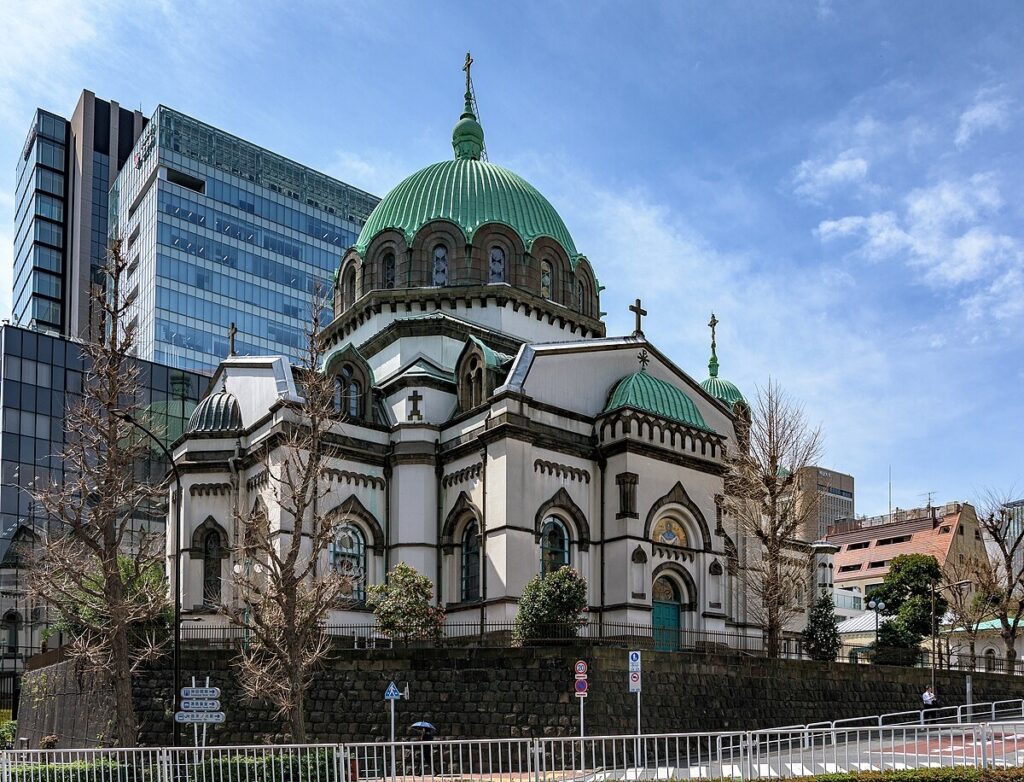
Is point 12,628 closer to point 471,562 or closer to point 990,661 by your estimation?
point 471,562

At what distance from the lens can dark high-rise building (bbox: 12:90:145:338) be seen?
108m

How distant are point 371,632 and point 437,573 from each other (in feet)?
11.1

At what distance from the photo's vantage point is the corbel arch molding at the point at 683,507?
39.0 meters

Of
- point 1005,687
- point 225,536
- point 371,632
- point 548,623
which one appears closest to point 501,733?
point 548,623

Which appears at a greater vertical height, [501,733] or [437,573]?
[437,573]

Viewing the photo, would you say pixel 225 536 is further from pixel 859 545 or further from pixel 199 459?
pixel 859 545

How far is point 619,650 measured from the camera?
30484mm

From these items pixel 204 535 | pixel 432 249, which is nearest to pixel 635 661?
pixel 204 535

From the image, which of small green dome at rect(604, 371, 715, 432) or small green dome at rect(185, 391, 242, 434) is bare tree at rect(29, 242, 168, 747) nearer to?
small green dome at rect(185, 391, 242, 434)

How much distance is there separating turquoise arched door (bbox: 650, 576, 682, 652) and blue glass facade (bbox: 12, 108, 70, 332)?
8553 centimetres

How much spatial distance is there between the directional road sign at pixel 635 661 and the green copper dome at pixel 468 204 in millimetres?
21900

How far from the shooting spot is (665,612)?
129ft

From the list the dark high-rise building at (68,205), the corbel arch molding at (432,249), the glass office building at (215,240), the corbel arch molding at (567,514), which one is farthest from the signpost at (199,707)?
the dark high-rise building at (68,205)

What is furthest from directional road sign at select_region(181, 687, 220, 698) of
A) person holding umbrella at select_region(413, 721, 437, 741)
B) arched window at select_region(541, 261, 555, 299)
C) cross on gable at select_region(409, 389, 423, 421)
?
arched window at select_region(541, 261, 555, 299)
